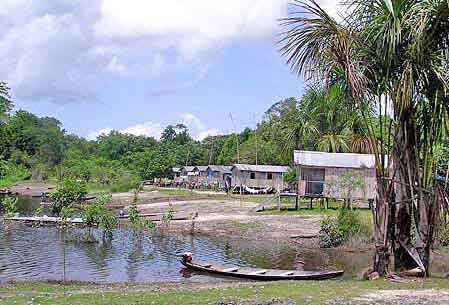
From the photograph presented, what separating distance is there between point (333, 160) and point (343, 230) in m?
16.3

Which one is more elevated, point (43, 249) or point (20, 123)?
point (20, 123)

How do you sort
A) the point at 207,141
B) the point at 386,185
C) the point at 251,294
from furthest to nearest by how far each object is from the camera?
1. the point at 207,141
2. the point at 386,185
3. the point at 251,294

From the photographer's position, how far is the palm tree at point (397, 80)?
1530 cm

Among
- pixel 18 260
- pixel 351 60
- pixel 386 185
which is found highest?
pixel 351 60

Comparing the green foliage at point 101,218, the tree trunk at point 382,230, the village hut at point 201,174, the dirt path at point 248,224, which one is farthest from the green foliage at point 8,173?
the village hut at point 201,174

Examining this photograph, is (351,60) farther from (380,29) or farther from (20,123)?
(20,123)

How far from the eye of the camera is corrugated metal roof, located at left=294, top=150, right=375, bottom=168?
47750mm

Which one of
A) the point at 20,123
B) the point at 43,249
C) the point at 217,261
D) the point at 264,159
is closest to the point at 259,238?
the point at 217,261

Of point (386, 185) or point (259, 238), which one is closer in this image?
point (386, 185)

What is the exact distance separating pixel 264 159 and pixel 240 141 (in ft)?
57.3

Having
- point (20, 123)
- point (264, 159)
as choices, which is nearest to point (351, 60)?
point (264, 159)

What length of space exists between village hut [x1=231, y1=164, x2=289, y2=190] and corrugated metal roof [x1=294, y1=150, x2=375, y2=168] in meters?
24.6

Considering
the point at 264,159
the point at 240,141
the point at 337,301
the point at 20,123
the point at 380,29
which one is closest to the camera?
the point at 337,301

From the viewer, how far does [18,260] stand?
2712 centimetres
